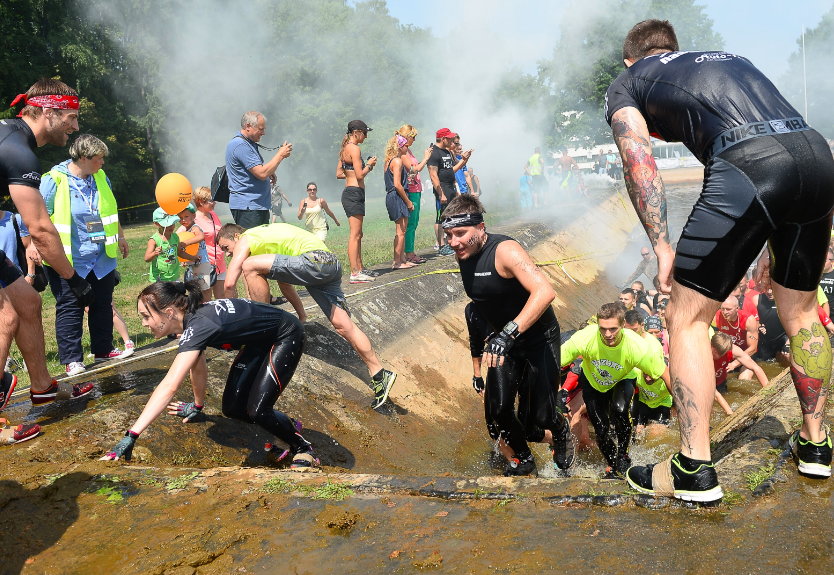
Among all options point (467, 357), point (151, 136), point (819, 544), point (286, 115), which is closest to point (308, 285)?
point (467, 357)

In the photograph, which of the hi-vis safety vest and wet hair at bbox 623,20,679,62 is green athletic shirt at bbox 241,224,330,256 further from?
wet hair at bbox 623,20,679,62

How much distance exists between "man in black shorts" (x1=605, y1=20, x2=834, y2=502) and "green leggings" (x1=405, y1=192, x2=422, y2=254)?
25.7ft

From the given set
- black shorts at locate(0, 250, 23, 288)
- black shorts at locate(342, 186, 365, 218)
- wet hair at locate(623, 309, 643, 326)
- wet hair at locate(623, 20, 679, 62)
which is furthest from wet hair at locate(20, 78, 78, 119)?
wet hair at locate(623, 309, 643, 326)

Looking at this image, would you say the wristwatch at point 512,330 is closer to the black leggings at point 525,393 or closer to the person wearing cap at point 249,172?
the black leggings at point 525,393

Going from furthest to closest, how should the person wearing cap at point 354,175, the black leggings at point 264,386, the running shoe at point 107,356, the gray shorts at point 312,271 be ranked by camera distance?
the person wearing cap at point 354,175 < the running shoe at point 107,356 < the gray shorts at point 312,271 < the black leggings at point 264,386

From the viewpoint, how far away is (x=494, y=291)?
4973 mm

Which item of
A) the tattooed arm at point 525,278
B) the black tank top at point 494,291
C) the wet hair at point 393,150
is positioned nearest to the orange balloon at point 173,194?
the wet hair at point 393,150

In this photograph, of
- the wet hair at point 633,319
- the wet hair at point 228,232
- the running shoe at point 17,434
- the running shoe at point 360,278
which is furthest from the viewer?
the running shoe at point 360,278

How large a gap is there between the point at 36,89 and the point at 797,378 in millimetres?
4974

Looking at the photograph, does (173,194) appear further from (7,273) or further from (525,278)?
(525,278)

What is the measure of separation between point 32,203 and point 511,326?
316 centimetres

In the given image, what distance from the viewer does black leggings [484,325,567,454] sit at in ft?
16.7

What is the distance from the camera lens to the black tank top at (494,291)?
4938 mm

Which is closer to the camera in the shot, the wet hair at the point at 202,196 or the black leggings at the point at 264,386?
the black leggings at the point at 264,386
